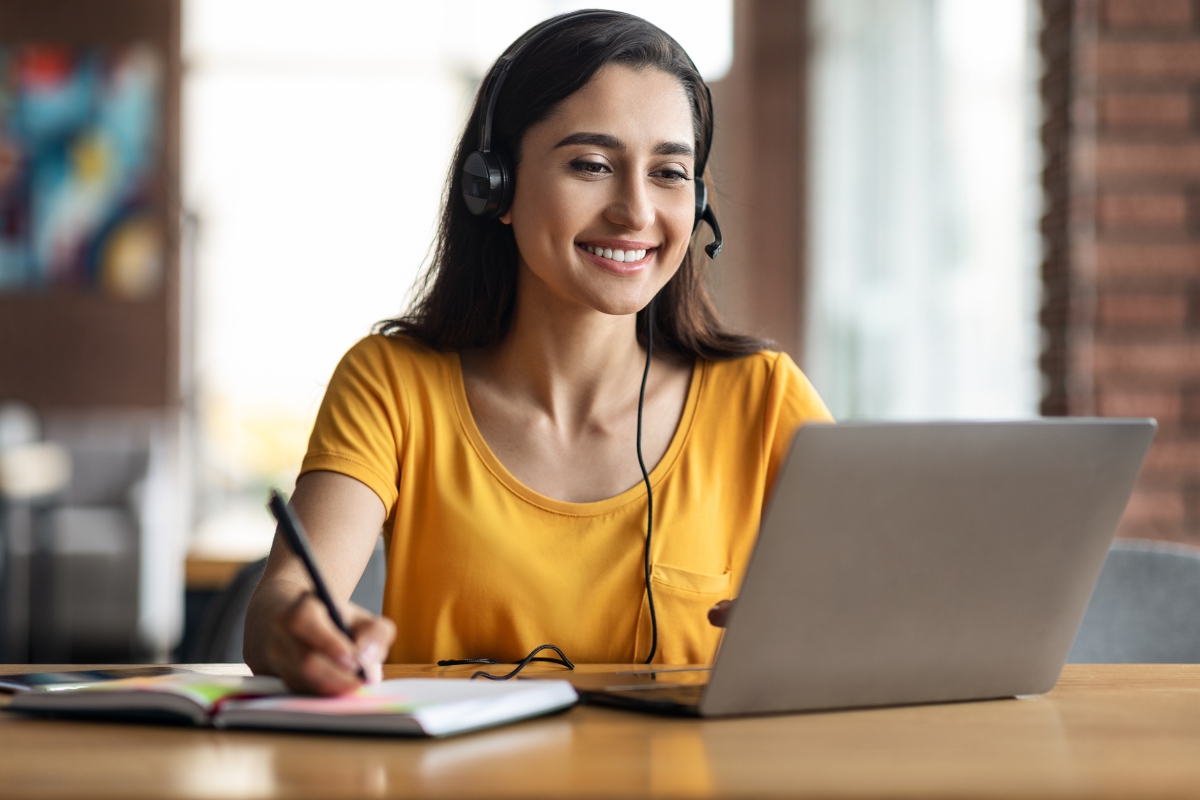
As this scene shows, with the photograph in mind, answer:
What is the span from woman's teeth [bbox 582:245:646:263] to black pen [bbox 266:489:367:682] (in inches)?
23.7

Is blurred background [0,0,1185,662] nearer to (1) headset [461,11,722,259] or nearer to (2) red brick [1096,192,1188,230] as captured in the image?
(2) red brick [1096,192,1188,230]

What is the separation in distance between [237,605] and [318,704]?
79 cm

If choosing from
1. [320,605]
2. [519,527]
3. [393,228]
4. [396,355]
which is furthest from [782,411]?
[393,228]

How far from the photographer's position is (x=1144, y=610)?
1.51 meters

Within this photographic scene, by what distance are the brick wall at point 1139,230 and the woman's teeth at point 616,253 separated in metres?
1.18

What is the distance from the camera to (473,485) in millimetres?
1401

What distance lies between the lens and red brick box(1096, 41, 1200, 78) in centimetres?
222

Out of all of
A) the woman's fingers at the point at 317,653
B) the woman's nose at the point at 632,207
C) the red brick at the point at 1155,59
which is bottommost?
the woman's fingers at the point at 317,653

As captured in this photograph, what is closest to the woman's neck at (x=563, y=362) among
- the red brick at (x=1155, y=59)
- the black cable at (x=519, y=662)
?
the black cable at (x=519, y=662)

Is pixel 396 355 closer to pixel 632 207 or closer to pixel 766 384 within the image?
pixel 632 207

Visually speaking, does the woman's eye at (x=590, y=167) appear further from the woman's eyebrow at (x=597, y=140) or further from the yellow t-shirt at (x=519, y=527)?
the yellow t-shirt at (x=519, y=527)

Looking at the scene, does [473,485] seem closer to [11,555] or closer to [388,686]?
[388,686]

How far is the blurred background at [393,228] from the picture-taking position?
A: 225 centimetres

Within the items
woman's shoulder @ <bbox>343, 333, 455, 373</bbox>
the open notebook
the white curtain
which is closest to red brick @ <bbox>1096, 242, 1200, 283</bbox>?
the white curtain
